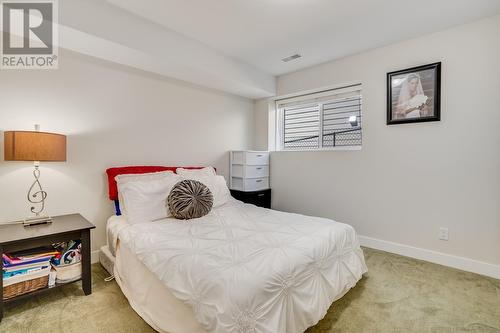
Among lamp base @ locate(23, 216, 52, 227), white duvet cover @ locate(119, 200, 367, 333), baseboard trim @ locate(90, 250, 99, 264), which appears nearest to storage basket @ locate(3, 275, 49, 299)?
lamp base @ locate(23, 216, 52, 227)

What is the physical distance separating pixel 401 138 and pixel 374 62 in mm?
980

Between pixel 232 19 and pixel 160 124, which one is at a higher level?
pixel 232 19

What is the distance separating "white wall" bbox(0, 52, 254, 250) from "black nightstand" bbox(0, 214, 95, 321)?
1.19ft

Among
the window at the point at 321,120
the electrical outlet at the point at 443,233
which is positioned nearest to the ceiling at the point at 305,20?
the window at the point at 321,120

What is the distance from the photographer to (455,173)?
96.4 inches

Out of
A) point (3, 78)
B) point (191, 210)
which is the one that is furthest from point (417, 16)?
point (3, 78)

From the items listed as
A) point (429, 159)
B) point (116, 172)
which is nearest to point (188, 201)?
point (116, 172)

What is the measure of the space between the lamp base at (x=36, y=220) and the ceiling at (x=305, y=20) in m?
1.92

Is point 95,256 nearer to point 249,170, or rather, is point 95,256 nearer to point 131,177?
point 131,177

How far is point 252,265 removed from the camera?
135 centimetres

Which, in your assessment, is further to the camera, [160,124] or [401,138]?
[160,124]

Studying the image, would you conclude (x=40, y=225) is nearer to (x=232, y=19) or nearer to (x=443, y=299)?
(x=232, y=19)

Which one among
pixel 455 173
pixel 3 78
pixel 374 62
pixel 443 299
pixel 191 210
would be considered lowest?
pixel 443 299

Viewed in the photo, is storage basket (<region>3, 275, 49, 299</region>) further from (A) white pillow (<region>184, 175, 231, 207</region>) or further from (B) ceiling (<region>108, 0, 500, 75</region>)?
(B) ceiling (<region>108, 0, 500, 75</region>)
